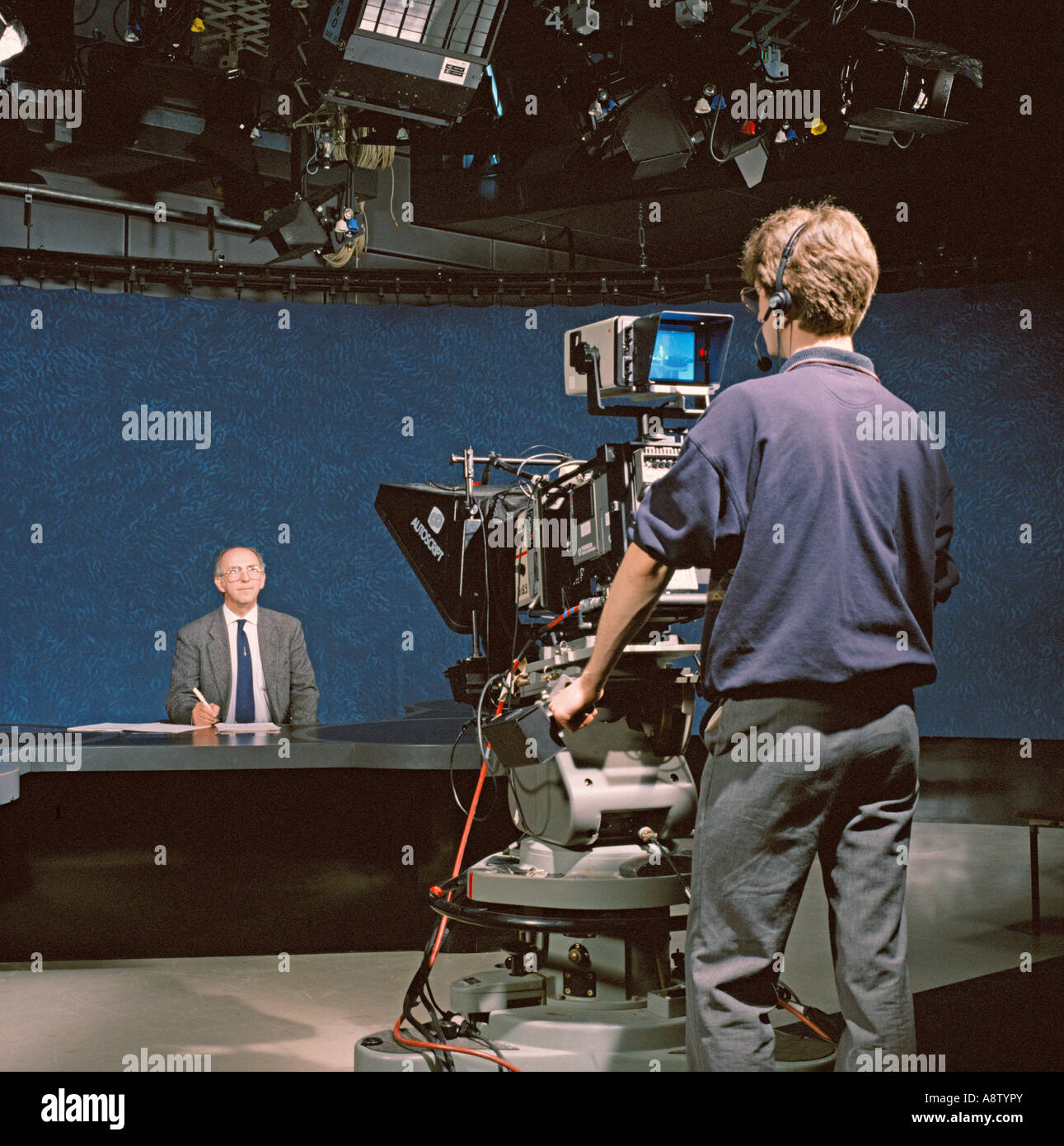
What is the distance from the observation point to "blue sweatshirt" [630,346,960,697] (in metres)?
1.44

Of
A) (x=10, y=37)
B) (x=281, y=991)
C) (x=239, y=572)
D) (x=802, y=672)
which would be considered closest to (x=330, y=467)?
(x=239, y=572)

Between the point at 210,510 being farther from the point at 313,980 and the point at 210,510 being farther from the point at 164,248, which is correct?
the point at 313,980

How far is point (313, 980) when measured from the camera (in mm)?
3129

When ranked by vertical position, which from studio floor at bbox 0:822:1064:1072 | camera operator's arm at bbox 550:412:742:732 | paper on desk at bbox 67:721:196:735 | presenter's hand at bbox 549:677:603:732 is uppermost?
camera operator's arm at bbox 550:412:742:732

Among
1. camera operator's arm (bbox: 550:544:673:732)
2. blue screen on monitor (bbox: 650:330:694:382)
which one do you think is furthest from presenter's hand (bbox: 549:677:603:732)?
blue screen on monitor (bbox: 650:330:694:382)

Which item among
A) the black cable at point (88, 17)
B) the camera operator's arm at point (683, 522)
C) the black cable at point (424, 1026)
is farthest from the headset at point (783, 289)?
the black cable at point (88, 17)

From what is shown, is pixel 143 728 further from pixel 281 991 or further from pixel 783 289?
pixel 783 289

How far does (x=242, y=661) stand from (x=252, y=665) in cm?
4

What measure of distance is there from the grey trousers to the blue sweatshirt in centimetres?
7

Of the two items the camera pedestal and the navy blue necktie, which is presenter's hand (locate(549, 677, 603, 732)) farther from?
the navy blue necktie

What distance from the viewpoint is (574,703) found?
163cm
